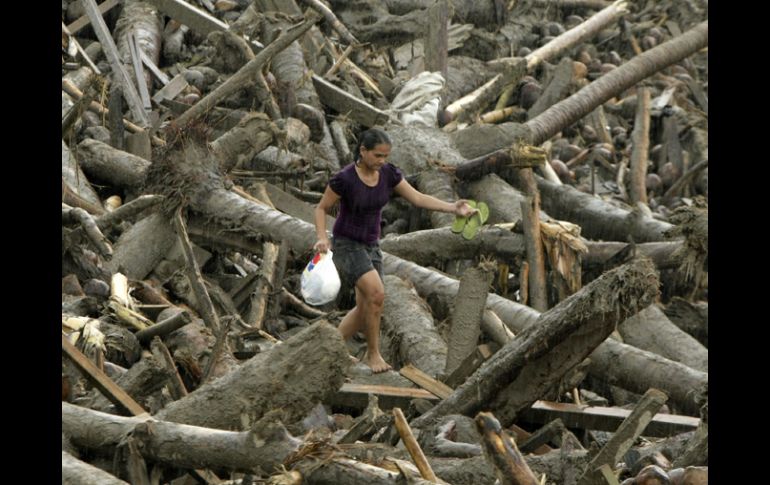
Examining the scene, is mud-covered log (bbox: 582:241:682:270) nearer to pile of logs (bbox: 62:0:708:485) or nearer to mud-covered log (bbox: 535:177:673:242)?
pile of logs (bbox: 62:0:708:485)

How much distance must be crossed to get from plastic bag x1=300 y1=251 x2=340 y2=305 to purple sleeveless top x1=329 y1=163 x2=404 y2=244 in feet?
1.20

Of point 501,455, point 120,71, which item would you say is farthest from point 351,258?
A: point 120,71

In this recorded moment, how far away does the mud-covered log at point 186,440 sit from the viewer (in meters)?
5.21

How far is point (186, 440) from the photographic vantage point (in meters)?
5.45

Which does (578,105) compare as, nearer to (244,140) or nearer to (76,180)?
(244,140)

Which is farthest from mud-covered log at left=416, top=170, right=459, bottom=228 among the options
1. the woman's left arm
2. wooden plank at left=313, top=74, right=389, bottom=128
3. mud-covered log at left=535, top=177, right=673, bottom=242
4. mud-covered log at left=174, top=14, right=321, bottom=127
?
the woman's left arm

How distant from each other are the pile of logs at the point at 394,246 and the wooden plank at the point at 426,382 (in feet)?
0.06

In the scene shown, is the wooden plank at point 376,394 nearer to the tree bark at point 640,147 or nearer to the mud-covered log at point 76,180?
the mud-covered log at point 76,180

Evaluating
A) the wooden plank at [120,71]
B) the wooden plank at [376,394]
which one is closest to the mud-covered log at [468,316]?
the wooden plank at [376,394]

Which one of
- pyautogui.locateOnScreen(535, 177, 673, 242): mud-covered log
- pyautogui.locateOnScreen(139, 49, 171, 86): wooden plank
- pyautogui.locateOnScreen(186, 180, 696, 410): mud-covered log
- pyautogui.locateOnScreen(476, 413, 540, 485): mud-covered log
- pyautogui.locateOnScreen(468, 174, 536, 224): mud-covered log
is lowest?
pyautogui.locateOnScreen(535, 177, 673, 242): mud-covered log

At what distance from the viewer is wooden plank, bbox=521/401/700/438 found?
6.96 metres

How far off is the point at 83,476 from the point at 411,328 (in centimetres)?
406

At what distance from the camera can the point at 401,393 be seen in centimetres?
749
